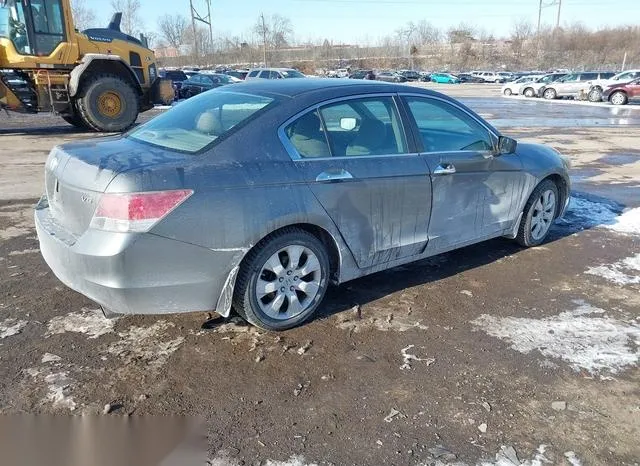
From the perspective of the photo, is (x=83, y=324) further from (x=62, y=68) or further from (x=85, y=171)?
(x=62, y=68)

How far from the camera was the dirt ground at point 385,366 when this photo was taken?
2.68 m

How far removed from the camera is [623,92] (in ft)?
96.4

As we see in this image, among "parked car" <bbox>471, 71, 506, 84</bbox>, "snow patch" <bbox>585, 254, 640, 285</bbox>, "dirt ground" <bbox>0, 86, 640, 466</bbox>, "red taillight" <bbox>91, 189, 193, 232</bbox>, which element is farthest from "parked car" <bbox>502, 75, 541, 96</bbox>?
"red taillight" <bbox>91, 189, 193, 232</bbox>

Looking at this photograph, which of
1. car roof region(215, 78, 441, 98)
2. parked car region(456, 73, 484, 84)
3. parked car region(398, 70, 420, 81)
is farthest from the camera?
parked car region(456, 73, 484, 84)

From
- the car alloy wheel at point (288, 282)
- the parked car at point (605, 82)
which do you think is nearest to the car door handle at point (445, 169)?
the car alloy wheel at point (288, 282)

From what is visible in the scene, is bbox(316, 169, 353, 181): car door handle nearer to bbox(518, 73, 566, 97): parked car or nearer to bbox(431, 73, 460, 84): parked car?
bbox(518, 73, 566, 97): parked car

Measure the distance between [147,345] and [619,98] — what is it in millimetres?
32593

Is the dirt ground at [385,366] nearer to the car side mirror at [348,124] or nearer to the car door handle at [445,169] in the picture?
the car door handle at [445,169]

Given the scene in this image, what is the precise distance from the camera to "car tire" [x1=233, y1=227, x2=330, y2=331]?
3.47 metres

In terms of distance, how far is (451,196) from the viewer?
4434mm

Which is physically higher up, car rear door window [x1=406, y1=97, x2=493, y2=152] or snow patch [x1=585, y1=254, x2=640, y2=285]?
car rear door window [x1=406, y1=97, x2=493, y2=152]

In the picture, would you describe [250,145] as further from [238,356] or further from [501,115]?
[501,115]

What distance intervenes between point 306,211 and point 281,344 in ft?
2.92

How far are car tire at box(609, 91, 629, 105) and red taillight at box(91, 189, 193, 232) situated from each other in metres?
32.4
